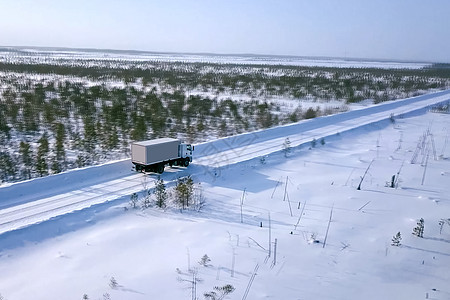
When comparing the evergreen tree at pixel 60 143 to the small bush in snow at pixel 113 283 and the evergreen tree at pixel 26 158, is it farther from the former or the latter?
the small bush in snow at pixel 113 283

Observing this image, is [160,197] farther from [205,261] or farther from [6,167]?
[6,167]

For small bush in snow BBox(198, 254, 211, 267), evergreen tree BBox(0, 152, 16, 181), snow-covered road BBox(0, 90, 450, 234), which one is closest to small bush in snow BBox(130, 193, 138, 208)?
snow-covered road BBox(0, 90, 450, 234)

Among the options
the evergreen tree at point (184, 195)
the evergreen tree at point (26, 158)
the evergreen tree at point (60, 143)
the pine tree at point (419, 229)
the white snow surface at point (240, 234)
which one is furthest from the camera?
the evergreen tree at point (60, 143)

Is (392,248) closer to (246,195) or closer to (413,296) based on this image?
(413,296)

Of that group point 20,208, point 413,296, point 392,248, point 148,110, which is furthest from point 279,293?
point 148,110

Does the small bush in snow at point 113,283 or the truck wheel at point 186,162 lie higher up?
the truck wheel at point 186,162

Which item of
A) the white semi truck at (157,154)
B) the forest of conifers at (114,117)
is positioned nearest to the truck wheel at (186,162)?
the white semi truck at (157,154)

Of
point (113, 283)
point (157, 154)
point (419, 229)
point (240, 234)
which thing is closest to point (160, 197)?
point (157, 154)
